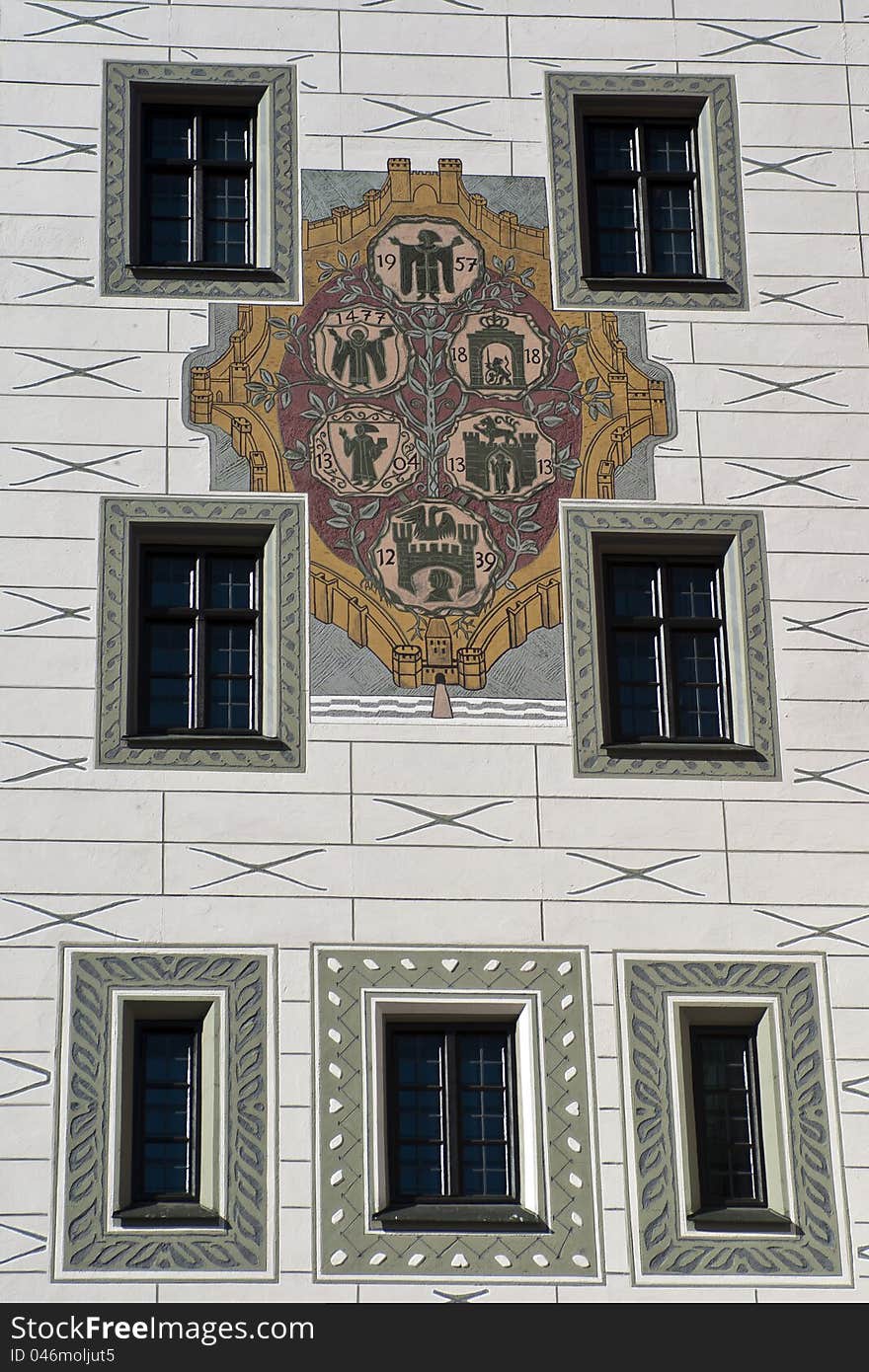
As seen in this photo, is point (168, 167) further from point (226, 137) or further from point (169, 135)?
point (226, 137)

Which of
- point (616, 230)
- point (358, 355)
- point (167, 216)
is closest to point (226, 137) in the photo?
point (167, 216)

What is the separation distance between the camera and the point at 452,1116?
14812 millimetres

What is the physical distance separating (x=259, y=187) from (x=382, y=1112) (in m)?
5.69

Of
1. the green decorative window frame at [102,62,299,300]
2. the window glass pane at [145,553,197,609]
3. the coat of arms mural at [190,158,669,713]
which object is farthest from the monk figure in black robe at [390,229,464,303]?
the window glass pane at [145,553,197,609]

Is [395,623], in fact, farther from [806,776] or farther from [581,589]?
[806,776]

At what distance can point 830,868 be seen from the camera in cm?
1527

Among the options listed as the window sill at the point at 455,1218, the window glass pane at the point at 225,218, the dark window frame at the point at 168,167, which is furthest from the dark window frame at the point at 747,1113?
the window glass pane at the point at 225,218

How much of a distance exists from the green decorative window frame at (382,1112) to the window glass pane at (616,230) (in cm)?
436

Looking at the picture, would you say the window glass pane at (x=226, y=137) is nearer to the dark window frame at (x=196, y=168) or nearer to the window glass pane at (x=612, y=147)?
the dark window frame at (x=196, y=168)

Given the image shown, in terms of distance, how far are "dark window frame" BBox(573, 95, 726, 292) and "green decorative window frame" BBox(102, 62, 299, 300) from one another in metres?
1.74

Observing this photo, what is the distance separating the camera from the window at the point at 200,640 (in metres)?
15.6

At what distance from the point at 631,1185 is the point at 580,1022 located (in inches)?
35.6

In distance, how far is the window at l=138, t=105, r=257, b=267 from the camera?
54.4ft

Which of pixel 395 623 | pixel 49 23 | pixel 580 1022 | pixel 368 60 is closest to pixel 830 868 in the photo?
pixel 580 1022
